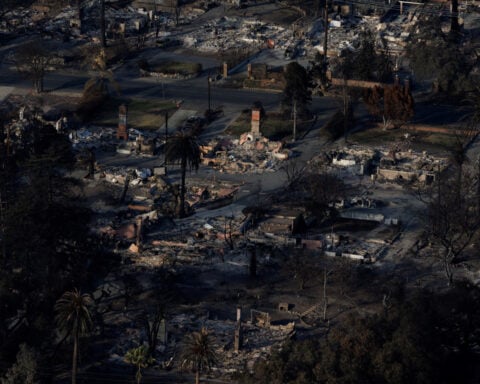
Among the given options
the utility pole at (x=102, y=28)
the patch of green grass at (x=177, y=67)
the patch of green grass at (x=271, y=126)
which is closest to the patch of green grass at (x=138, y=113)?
the patch of green grass at (x=271, y=126)

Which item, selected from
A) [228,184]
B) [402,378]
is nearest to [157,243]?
[228,184]

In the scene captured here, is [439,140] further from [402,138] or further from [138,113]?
[138,113]

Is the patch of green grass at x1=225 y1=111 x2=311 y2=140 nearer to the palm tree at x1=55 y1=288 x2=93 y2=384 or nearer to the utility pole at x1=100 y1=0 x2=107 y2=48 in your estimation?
the utility pole at x1=100 y1=0 x2=107 y2=48

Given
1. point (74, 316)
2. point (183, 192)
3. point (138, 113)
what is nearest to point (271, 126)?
point (138, 113)

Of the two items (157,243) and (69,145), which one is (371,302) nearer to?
(157,243)

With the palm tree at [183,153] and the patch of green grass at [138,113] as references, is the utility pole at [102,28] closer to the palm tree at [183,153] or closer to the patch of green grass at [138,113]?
the patch of green grass at [138,113]

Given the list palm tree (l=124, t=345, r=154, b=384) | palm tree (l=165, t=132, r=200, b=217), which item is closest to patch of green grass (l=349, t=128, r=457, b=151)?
palm tree (l=165, t=132, r=200, b=217)
